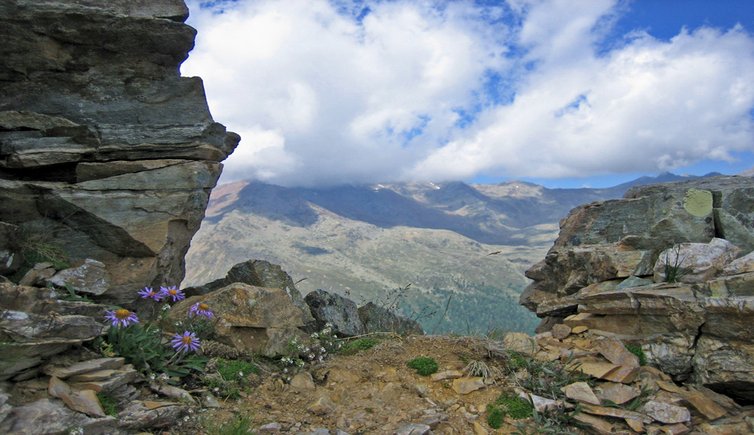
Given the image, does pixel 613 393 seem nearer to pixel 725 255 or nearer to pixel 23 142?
pixel 725 255

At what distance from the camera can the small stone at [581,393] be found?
29.9 feet

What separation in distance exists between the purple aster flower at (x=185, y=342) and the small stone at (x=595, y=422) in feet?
23.7

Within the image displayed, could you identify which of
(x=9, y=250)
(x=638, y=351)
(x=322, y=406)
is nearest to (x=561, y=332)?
(x=638, y=351)

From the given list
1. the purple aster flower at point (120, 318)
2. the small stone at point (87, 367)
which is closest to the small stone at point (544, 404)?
the small stone at point (87, 367)

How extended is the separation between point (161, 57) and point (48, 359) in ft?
34.5

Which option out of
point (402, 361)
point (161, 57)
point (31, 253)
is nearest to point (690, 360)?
point (402, 361)

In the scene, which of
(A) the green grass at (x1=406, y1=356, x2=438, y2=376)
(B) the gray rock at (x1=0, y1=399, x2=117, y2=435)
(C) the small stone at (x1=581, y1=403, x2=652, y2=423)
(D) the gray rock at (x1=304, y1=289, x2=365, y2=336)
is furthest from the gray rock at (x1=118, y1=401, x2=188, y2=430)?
(C) the small stone at (x1=581, y1=403, x2=652, y2=423)

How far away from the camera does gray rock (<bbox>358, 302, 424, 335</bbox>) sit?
1502 cm

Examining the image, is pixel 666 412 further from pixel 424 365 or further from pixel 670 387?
pixel 424 365

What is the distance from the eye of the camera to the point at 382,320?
50.6 feet

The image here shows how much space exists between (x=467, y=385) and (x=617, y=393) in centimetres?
277

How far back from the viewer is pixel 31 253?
38.4 ft

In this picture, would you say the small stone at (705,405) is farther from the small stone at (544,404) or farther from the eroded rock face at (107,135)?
the eroded rock face at (107,135)

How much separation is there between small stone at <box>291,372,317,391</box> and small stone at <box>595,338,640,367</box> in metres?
6.08
